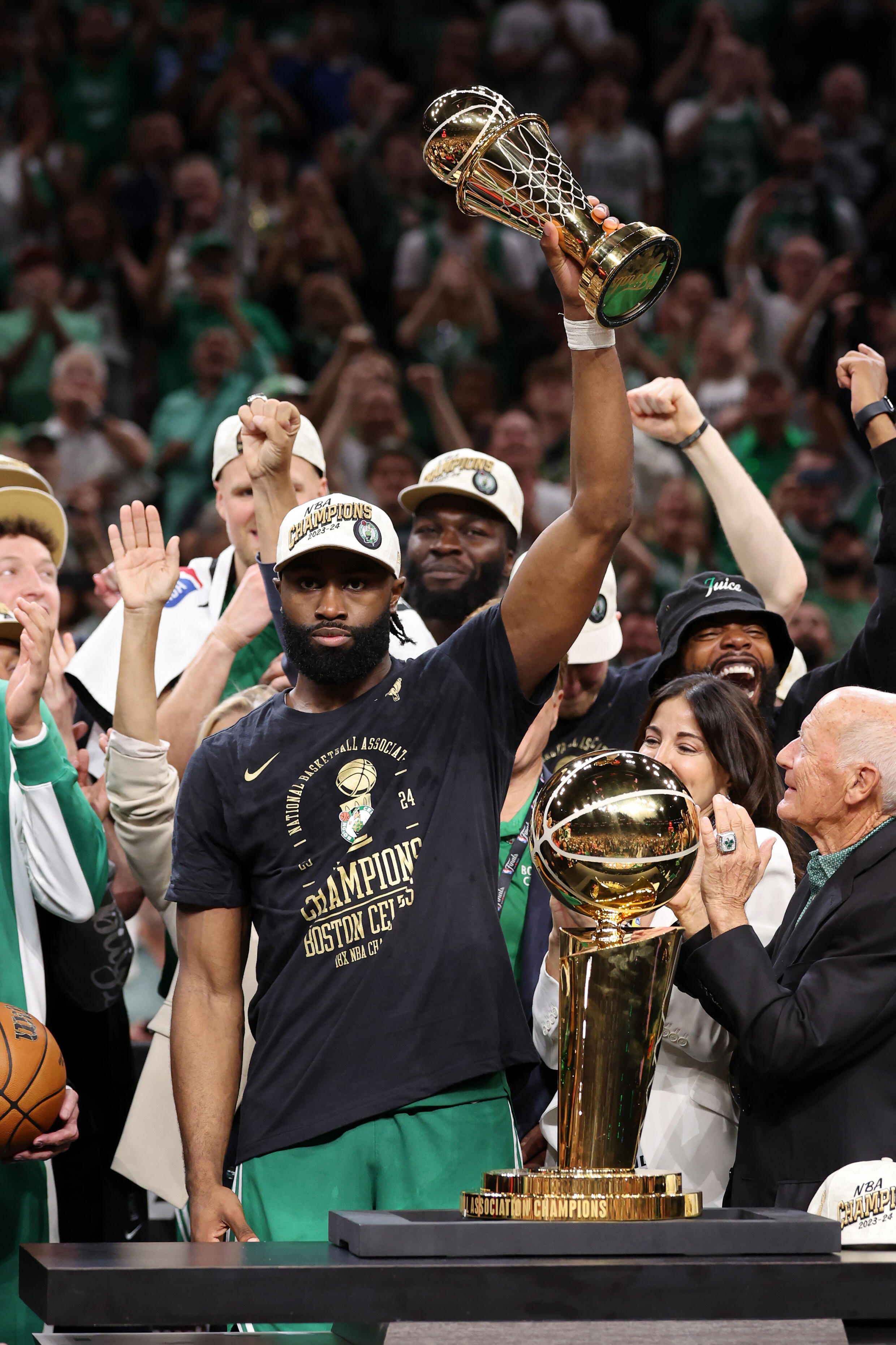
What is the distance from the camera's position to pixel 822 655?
6.26m

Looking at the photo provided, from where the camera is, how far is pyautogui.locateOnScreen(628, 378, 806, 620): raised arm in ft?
14.6

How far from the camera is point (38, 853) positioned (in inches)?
131

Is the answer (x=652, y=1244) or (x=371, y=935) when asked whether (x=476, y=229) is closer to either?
(x=371, y=935)

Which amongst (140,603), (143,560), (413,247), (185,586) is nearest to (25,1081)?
(140,603)

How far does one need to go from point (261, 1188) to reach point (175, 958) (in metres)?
1.21

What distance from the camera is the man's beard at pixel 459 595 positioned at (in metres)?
4.53

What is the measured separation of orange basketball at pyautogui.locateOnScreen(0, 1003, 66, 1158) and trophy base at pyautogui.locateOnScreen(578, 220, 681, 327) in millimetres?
1645

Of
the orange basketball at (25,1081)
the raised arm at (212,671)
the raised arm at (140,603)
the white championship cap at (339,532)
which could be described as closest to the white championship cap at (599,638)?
the raised arm at (212,671)

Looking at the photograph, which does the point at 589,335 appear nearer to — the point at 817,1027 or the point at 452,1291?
the point at 817,1027

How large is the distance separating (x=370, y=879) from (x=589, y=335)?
39.2 inches

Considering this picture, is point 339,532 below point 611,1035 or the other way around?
the other way around

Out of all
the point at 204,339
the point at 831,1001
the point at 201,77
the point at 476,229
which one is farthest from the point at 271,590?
the point at 201,77

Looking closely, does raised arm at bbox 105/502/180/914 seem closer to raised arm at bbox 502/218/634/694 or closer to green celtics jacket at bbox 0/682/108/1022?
green celtics jacket at bbox 0/682/108/1022

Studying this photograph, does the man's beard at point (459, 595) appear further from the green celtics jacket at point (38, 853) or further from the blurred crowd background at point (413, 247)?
the blurred crowd background at point (413, 247)
